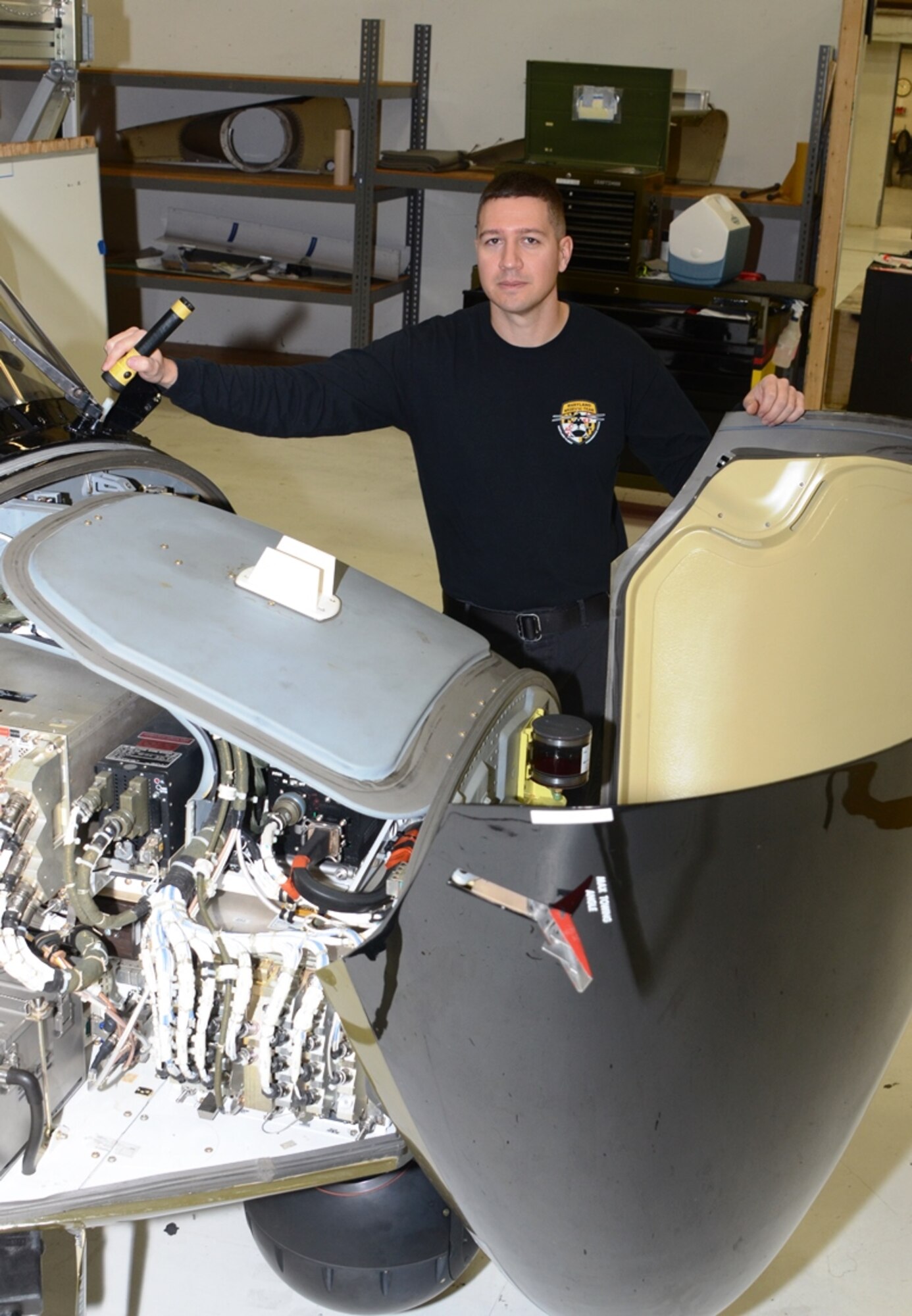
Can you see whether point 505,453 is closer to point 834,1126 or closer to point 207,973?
point 207,973

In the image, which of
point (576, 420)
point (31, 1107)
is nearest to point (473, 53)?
point (576, 420)

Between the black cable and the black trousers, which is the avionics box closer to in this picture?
the black trousers

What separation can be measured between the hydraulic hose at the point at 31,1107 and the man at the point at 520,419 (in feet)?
4.87

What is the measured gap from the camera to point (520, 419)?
3014 mm

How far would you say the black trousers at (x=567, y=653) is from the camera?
10.4 ft

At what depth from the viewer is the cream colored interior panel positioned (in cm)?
230

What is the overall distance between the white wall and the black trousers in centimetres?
507

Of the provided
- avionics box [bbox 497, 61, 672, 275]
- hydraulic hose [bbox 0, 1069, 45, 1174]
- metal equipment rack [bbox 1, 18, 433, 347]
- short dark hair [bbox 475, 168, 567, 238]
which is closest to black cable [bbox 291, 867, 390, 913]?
hydraulic hose [bbox 0, 1069, 45, 1174]

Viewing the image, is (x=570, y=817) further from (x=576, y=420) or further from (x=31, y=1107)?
(x=576, y=420)

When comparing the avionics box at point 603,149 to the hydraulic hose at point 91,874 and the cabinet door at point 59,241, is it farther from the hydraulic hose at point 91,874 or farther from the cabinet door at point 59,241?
the hydraulic hose at point 91,874

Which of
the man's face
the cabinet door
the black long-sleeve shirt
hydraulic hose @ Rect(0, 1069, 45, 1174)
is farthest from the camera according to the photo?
the cabinet door

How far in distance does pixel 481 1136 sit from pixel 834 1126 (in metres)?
0.51

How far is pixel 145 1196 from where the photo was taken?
1867 mm

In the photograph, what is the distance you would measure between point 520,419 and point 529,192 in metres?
0.49
